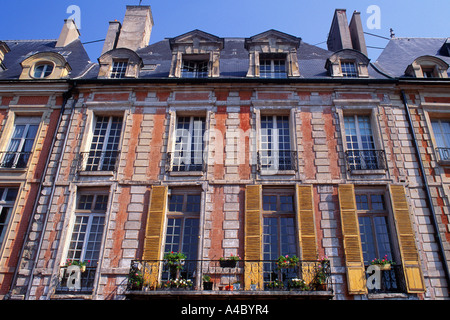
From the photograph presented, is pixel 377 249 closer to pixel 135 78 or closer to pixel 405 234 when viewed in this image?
pixel 405 234

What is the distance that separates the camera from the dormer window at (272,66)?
10.5 meters

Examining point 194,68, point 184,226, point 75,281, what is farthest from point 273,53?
point 75,281

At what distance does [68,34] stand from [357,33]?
33.1 feet

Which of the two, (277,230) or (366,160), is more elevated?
(366,160)

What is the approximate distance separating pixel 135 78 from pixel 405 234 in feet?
25.0

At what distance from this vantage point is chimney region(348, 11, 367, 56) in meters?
11.6

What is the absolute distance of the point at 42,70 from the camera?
10.8m

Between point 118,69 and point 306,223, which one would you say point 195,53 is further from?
point 306,223

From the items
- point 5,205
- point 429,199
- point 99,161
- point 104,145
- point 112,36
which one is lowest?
point 5,205

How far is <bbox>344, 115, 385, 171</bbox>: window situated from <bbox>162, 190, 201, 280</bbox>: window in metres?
3.78

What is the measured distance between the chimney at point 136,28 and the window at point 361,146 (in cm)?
729

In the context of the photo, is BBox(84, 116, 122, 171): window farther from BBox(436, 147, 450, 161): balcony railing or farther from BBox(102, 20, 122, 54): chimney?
BBox(436, 147, 450, 161): balcony railing

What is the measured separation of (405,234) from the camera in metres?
7.90
